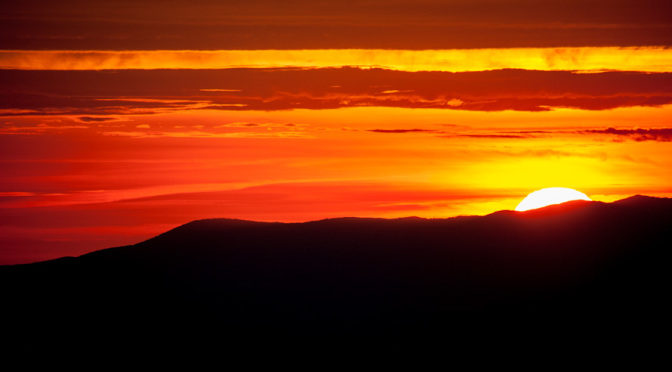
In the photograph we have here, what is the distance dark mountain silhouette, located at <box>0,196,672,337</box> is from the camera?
→ 7031 centimetres

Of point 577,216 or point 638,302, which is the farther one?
point 577,216

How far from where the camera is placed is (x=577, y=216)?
78375mm

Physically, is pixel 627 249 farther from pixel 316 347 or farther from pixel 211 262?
pixel 211 262

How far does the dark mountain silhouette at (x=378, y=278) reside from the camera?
70.3 m

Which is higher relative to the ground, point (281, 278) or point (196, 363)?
point (281, 278)

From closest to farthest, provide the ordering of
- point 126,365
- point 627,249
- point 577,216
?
point 126,365 → point 627,249 → point 577,216

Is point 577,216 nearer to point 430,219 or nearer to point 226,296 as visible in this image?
point 430,219

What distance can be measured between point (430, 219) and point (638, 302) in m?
17.7

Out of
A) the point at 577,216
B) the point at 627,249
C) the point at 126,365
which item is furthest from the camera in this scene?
the point at 577,216

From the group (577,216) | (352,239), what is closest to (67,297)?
(352,239)

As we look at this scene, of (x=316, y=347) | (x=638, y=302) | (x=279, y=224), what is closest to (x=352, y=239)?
(x=279, y=224)

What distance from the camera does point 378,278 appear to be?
7406 centimetres

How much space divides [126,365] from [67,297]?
29.9 ft

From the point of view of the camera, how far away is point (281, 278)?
73.9 m
